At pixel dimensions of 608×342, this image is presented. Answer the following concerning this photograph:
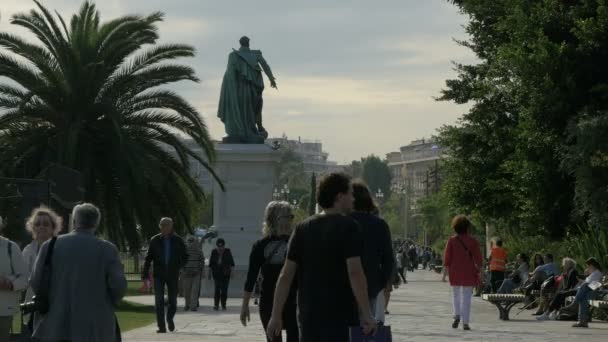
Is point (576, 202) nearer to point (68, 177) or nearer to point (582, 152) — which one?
point (582, 152)

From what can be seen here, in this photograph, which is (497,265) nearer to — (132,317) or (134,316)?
(134,316)

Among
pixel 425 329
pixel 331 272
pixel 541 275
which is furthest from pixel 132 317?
pixel 331 272

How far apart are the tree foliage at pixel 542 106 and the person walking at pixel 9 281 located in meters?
20.0

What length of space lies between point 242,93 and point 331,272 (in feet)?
102

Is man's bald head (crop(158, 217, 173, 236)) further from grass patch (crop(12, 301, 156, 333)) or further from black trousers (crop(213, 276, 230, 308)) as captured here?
black trousers (crop(213, 276, 230, 308))

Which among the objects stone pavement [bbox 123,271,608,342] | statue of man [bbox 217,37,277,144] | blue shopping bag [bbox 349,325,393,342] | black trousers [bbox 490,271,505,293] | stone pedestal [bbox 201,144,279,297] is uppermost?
statue of man [bbox 217,37,277,144]

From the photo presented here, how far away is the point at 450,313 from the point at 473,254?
733cm

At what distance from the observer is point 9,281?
1154cm

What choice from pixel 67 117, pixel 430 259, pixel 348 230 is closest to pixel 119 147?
pixel 67 117

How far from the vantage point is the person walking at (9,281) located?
11.5 m

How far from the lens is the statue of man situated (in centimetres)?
3959

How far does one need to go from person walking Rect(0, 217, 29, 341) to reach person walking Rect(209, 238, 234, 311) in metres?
17.6

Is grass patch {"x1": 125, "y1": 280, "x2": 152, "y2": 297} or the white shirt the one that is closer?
the white shirt

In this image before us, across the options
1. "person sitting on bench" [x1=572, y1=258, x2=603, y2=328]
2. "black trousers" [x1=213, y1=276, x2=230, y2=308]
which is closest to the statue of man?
"black trousers" [x1=213, y1=276, x2=230, y2=308]
